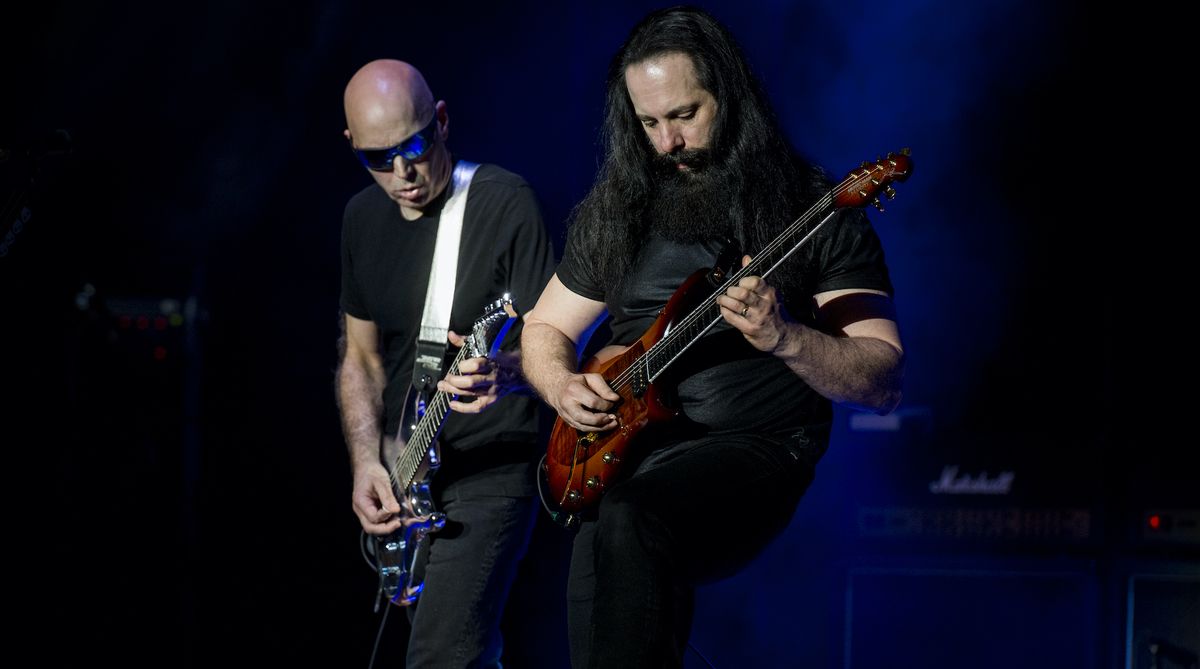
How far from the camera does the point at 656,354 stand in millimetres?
2928

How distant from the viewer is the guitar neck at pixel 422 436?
3.75 metres

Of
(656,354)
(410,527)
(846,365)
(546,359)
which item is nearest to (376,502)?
(410,527)

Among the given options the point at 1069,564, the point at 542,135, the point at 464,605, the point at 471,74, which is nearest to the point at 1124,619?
the point at 1069,564

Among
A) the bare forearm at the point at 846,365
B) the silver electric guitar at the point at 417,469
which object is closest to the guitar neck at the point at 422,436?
the silver electric guitar at the point at 417,469

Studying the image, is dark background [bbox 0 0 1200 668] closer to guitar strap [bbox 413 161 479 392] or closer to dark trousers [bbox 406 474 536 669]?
guitar strap [bbox 413 161 479 392]

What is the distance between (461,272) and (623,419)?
125 cm

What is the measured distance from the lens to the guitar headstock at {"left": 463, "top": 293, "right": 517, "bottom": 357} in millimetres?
3635

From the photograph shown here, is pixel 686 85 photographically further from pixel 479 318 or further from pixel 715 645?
pixel 715 645

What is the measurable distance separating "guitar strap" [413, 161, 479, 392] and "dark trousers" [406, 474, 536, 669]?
391 mm

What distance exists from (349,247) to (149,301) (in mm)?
1442

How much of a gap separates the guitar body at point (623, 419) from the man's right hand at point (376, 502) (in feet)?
3.29

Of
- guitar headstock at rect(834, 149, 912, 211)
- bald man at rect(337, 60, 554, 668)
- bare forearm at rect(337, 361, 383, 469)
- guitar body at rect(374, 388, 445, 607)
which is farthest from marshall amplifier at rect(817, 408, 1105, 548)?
guitar headstock at rect(834, 149, 912, 211)

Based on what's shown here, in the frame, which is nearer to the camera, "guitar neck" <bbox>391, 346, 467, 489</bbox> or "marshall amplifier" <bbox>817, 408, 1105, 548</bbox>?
"guitar neck" <bbox>391, 346, 467, 489</bbox>

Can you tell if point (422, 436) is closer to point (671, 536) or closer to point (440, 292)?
point (440, 292)
